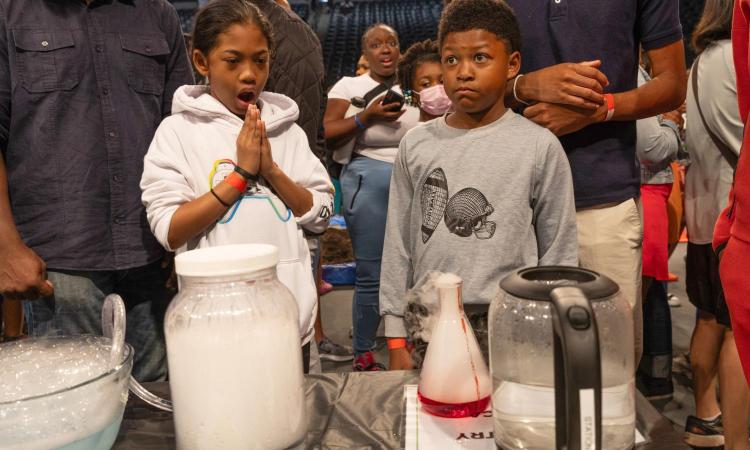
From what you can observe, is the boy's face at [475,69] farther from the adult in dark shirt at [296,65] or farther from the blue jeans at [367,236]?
the blue jeans at [367,236]

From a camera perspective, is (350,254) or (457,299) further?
(350,254)

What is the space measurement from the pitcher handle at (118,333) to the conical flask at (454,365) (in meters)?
0.39

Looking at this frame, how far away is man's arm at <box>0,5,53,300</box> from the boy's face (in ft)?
3.15

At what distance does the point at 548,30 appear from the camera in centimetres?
142

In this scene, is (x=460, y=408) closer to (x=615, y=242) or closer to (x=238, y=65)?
(x=615, y=242)

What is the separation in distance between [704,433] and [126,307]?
1832mm

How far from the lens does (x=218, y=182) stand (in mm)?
1370

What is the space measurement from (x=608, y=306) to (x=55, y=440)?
626 mm

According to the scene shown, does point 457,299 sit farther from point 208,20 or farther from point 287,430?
point 208,20

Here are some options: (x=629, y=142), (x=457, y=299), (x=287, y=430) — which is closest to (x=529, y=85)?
(x=629, y=142)

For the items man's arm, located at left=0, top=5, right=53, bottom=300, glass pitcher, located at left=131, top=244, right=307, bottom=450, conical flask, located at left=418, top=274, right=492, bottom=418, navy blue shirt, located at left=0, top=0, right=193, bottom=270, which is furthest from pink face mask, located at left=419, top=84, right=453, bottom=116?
glass pitcher, located at left=131, top=244, right=307, bottom=450

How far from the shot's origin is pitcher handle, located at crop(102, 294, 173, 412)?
830 millimetres

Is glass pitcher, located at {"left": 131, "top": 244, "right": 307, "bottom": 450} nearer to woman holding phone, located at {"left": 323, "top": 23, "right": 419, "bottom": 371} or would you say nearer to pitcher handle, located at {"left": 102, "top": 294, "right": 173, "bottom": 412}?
pitcher handle, located at {"left": 102, "top": 294, "right": 173, "bottom": 412}

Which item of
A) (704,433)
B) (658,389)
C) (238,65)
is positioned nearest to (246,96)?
(238,65)
